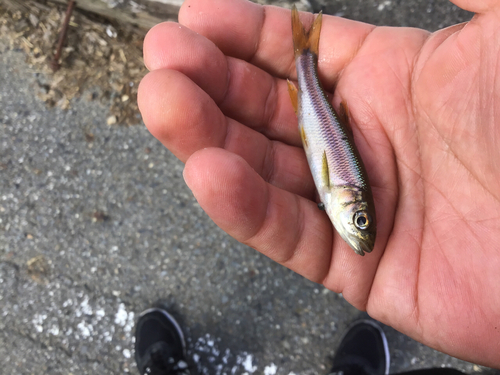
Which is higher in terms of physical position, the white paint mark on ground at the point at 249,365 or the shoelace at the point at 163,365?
the white paint mark on ground at the point at 249,365

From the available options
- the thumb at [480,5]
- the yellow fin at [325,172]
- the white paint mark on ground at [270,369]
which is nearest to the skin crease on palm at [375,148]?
the thumb at [480,5]

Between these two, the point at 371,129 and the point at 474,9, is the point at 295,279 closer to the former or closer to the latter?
the point at 371,129

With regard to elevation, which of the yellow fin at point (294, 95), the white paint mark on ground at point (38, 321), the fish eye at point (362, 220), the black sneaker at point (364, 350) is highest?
the yellow fin at point (294, 95)

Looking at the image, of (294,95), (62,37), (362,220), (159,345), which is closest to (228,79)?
(294,95)

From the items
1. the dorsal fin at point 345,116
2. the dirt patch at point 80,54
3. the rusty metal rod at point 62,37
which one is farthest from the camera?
the dirt patch at point 80,54

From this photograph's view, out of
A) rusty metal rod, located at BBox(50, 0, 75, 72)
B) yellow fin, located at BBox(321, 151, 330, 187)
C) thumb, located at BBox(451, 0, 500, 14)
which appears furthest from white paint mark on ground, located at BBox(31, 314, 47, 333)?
thumb, located at BBox(451, 0, 500, 14)

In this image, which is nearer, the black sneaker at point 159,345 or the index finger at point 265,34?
the index finger at point 265,34

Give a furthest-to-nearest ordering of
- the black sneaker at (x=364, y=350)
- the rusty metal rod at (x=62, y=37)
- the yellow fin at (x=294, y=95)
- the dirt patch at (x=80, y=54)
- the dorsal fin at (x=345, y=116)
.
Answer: the dirt patch at (x=80, y=54), the rusty metal rod at (x=62, y=37), the black sneaker at (x=364, y=350), the yellow fin at (x=294, y=95), the dorsal fin at (x=345, y=116)

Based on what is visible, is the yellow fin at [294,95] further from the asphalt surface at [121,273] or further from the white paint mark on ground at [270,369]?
the white paint mark on ground at [270,369]

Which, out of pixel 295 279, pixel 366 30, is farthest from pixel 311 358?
pixel 366 30
